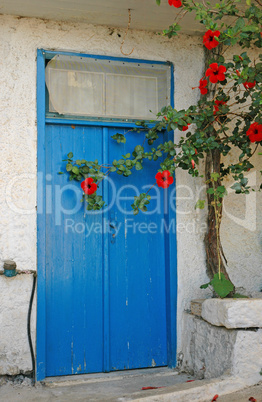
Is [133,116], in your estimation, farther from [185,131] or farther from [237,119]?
[237,119]

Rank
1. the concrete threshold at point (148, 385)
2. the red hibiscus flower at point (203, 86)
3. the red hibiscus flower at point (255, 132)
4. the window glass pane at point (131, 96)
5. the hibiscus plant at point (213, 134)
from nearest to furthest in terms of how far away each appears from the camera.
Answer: the concrete threshold at point (148, 385), the hibiscus plant at point (213, 134), the red hibiscus flower at point (255, 132), the red hibiscus flower at point (203, 86), the window glass pane at point (131, 96)

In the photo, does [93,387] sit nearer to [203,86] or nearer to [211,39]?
[203,86]

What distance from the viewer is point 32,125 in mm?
3572

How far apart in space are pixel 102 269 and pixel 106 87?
4.96ft

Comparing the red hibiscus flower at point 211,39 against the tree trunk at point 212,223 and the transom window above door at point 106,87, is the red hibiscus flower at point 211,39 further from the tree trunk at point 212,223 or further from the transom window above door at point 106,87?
the transom window above door at point 106,87

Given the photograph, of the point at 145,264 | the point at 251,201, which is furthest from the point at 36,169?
the point at 251,201

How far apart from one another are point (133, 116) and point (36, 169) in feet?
3.08

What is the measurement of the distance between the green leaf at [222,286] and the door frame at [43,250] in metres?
0.40

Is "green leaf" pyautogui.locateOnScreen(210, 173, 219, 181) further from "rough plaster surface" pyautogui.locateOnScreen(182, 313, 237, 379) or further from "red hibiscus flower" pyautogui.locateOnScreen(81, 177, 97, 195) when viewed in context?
→ "rough plaster surface" pyautogui.locateOnScreen(182, 313, 237, 379)

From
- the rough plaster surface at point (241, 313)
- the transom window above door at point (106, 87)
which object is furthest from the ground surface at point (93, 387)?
the transom window above door at point (106, 87)

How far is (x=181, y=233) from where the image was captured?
3865mm

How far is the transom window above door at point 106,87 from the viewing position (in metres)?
3.67

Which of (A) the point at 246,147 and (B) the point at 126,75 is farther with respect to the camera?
(B) the point at 126,75

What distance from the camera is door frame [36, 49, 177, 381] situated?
3494mm
